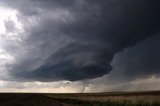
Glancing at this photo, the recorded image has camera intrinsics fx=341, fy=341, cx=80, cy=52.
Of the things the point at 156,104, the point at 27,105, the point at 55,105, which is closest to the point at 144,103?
the point at 156,104

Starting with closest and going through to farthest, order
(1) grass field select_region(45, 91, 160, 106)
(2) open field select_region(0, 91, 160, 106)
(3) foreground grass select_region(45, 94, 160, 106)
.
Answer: (2) open field select_region(0, 91, 160, 106) < (3) foreground grass select_region(45, 94, 160, 106) < (1) grass field select_region(45, 91, 160, 106)

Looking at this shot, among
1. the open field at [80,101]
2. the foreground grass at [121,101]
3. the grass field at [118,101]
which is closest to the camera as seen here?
the open field at [80,101]

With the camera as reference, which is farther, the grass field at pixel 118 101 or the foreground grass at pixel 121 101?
the grass field at pixel 118 101

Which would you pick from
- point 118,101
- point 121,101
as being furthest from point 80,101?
point 121,101

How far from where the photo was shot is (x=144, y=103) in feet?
143

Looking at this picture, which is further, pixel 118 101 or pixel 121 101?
pixel 118 101

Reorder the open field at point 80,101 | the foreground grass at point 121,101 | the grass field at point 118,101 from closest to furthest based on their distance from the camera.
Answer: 1. the open field at point 80,101
2. the foreground grass at point 121,101
3. the grass field at point 118,101

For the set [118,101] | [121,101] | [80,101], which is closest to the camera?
[121,101]

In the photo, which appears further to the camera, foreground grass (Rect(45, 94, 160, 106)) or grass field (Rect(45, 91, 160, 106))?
grass field (Rect(45, 91, 160, 106))

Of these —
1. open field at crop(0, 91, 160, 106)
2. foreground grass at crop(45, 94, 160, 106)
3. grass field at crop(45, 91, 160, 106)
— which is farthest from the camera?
grass field at crop(45, 91, 160, 106)

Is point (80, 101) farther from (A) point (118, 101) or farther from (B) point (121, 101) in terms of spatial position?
(B) point (121, 101)

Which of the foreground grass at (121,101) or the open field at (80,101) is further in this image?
the foreground grass at (121,101)

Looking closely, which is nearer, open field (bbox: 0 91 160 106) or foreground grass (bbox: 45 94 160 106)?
open field (bbox: 0 91 160 106)

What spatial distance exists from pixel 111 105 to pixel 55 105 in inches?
306
